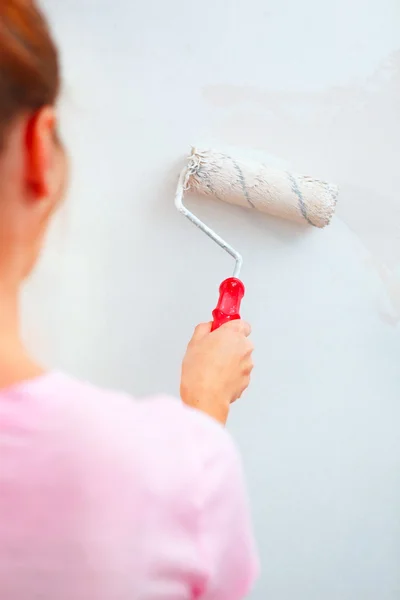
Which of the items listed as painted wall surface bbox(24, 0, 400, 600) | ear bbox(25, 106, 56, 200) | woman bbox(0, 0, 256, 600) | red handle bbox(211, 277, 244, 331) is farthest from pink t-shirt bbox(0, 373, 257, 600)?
painted wall surface bbox(24, 0, 400, 600)

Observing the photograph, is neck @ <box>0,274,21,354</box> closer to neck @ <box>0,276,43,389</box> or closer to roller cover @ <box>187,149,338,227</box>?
neck @ <box>0,276,43,389</box>

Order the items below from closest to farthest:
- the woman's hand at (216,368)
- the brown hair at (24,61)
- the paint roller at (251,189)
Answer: the brown hair at (24,61)
the woman's hand at (216,368)
the paint roller at (251,189)

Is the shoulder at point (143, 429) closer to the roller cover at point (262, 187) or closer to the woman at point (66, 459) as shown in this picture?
the woman at point (66, 459)

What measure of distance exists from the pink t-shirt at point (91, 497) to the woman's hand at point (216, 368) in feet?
0.55

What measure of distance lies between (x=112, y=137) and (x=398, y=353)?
469 mm

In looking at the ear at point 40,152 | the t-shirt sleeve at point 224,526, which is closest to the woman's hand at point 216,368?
the t-shirt sleeve at point 224,526

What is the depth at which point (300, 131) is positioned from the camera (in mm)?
719

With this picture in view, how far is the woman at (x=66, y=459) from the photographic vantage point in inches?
13.5

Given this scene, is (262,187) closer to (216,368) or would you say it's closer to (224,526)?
(216,368)

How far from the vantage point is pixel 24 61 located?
0.33 metres

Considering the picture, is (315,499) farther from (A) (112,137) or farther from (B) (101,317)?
(A) (112,137)

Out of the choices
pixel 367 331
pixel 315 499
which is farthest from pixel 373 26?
pixel 315 499

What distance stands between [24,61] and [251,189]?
14.9 inches

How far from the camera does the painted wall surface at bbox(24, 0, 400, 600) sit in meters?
0.67
